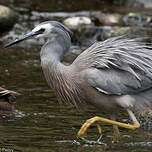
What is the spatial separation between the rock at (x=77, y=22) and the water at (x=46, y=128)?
456 centimetres

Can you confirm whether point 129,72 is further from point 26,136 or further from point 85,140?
point 26,136

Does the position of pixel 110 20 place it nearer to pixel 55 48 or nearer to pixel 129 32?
pixel 129 32

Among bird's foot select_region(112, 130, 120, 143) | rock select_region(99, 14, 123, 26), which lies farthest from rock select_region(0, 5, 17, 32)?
bird's foot select_region(112, 130, 120, 143)

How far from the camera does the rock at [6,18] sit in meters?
15.9

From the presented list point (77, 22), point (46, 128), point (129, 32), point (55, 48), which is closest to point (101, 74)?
point (55, 48)

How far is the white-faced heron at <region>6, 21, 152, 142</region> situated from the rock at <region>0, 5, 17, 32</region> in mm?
8531

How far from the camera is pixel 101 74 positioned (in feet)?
24.5

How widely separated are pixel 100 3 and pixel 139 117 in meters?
A: 11.8

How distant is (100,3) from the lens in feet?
65.4

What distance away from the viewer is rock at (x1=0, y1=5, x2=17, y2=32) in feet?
52.2

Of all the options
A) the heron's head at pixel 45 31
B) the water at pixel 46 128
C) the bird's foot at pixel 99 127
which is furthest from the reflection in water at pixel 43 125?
the heron's head at pixel 45 31

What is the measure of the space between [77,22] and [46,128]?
8.68m

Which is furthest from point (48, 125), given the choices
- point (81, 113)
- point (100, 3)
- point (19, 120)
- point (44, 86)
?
point (100, 3)

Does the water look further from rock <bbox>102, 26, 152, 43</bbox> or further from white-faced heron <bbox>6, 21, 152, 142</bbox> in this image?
rock <bbox>102, 26, 152, 43</bbox>
